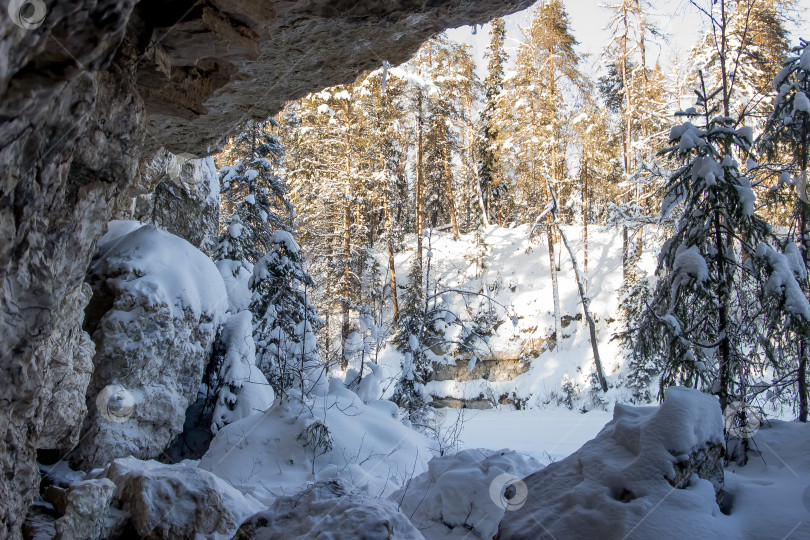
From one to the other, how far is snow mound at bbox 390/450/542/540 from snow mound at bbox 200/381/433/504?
37.6 inches

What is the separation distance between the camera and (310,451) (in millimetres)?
6504

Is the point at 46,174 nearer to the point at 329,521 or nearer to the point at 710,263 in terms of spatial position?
the point at 329,521

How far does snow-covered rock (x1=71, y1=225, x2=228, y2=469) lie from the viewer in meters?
6.57

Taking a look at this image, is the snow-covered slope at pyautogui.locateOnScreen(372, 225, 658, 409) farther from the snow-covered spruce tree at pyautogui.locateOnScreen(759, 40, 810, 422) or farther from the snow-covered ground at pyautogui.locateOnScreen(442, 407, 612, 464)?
the snow-covered spruce tree at pyautogui.locateOnScreen(759, 40, 810, 422)

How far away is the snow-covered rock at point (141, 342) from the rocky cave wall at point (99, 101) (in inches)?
29.8

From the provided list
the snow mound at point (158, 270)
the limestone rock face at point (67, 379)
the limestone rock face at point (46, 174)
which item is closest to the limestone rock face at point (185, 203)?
the snow mound at point (158, 270)

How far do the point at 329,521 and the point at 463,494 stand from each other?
1464mm

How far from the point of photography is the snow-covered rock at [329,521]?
326 centimetres

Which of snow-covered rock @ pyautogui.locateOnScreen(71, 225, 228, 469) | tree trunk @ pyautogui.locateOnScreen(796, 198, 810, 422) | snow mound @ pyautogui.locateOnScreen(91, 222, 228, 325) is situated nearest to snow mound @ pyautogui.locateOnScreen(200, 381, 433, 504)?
snow-covered rock @ pyautogui.locateOnScreen(71, 225, 228, 469)

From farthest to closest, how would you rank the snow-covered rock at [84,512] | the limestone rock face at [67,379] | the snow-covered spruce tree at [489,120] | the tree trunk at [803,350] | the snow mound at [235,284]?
the snow-covered spruce tree at [489,120], the snow mound at [235,284], the tree trunk at [803,350], the limestone rock face at [67,379], the snow-covered rock at [84,512]

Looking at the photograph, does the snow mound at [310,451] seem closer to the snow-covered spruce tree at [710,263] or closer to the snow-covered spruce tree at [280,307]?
the snow-covered spruce tree at [280,307]

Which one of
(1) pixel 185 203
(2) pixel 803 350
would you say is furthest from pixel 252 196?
(2) pixel 803 350

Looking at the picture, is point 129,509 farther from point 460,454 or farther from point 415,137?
point 415,137

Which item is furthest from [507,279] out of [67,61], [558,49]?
[67,61]
